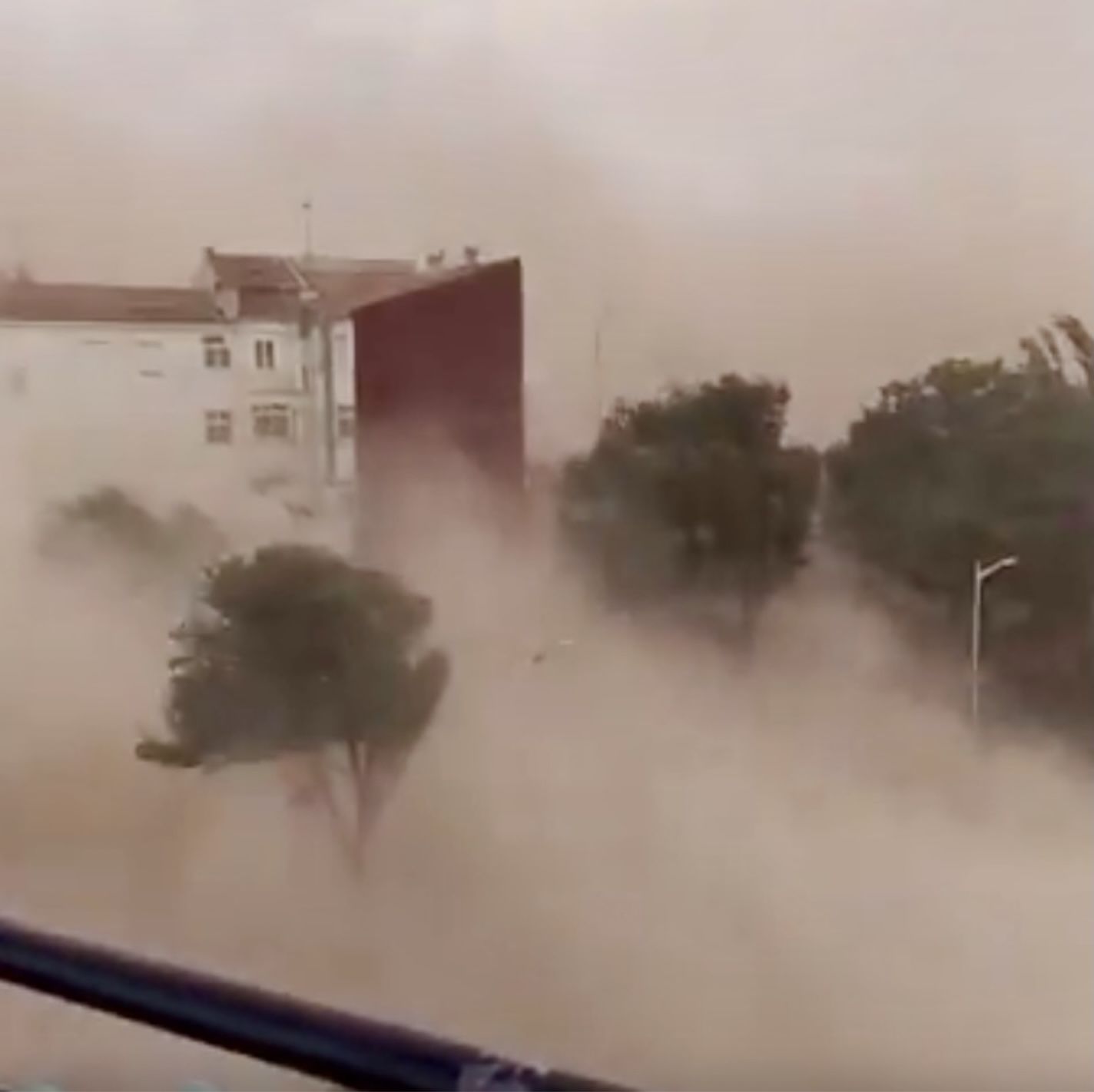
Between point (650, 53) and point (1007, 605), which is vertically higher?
point (650, 53)

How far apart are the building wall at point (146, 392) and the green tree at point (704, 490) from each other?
0.17 meters

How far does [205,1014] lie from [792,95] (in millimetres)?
599

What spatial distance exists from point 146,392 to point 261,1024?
1.62 feet

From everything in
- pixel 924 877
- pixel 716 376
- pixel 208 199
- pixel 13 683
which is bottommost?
pixel 924 877

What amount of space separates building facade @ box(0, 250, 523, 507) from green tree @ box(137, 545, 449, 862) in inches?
2.4

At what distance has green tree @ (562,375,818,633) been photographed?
37.1 inches

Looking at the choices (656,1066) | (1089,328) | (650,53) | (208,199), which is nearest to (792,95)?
(650,53)

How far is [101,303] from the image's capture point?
957 millimetres

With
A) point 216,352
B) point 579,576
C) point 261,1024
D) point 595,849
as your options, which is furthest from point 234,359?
point 261,1024

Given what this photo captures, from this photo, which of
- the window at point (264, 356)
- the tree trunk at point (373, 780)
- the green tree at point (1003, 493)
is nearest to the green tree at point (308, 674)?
the tree trunk at point (373, 780)

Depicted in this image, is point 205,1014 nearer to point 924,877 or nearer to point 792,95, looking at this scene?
point 924,877

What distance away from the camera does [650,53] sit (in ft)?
3.07

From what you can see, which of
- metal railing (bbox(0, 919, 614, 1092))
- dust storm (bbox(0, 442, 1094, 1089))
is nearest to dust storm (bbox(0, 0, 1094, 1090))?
dust storm (bbox(0, 442, 1094, 1089))

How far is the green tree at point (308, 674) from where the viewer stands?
0.96 meters
